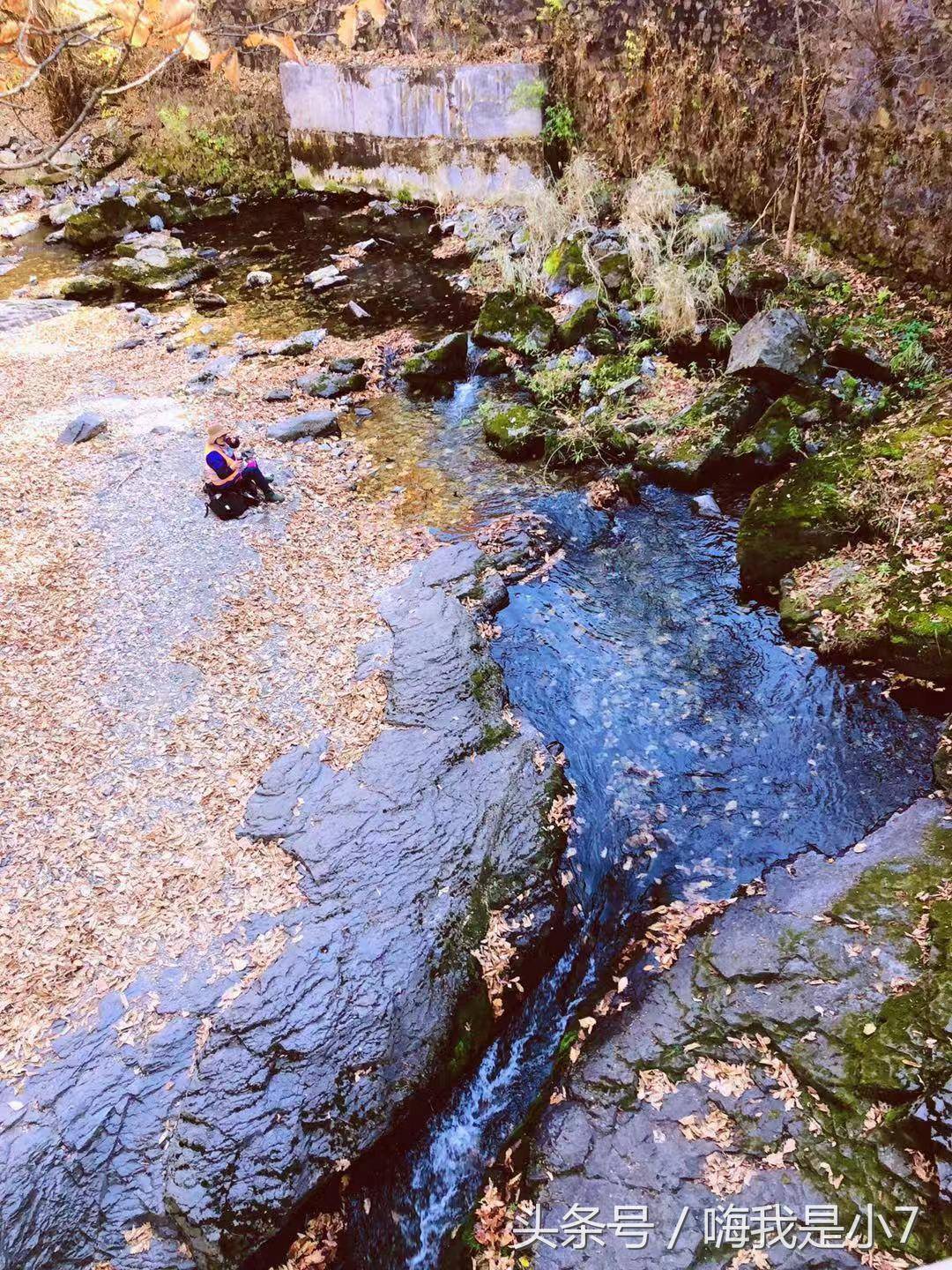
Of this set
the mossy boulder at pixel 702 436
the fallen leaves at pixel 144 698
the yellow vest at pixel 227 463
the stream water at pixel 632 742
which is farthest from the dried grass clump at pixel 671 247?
the yellow vest at pixel 227 463

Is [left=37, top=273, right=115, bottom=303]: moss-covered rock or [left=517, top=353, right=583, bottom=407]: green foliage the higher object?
[left=37, top=273, right=115, bottom=303]: moss-covered rock

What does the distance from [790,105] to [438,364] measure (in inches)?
225

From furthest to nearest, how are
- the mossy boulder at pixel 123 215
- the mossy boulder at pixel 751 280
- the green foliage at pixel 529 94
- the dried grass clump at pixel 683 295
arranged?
the mossy boulder at pixel 123 215
the green foliage at pixel 529 94
the dried grass clump at pixel 683 295
the mossy boulder at pixel 751 280

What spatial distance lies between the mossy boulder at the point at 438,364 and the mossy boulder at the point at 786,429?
14.8 feet

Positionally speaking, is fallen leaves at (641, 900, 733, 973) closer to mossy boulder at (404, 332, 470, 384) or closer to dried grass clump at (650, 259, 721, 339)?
dried grass clump at (650, 259, 721, 339)

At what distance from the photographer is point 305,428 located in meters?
9.73

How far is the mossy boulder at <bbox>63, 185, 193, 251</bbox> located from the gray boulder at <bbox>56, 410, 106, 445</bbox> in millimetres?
9269

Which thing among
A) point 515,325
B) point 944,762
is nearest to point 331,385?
point 515,325

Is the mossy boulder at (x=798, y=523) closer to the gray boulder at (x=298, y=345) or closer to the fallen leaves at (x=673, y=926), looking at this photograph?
the fallen leaves at (x=673, y=926)

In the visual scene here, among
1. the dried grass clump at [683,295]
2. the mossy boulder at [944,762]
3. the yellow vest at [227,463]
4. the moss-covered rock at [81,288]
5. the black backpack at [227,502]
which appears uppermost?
the dried grass clump at [683,295]

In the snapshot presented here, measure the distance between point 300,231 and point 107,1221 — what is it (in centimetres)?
1788

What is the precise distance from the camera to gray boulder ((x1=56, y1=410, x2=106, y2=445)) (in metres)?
9.66

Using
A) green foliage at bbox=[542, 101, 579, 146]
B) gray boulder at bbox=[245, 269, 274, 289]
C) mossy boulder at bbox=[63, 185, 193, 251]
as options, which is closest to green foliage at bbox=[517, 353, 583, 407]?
green foliage at bbox=[542, 101, 579, 146]

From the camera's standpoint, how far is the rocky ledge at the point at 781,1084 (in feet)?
10.9
